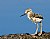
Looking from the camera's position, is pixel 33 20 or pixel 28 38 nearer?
Answer: pixel 28 38

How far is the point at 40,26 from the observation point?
1903 cm

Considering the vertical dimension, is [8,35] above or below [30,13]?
below

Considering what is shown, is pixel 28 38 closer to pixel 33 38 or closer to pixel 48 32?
pixel 33 38

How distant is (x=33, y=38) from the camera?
17984 mm

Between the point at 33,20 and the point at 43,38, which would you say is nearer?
the point at 43,38

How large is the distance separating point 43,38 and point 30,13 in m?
2.03

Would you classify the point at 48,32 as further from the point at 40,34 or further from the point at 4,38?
the point at 4,38

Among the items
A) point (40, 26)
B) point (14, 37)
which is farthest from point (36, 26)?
point (14, 37)

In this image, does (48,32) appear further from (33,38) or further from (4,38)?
(4,38)

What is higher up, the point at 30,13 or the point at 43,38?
the point at 30,13

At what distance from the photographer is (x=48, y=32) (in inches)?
750

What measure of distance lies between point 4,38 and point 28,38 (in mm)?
1350

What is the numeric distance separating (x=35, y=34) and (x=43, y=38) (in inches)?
34.2

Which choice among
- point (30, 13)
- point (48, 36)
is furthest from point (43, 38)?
point (30, 13)
